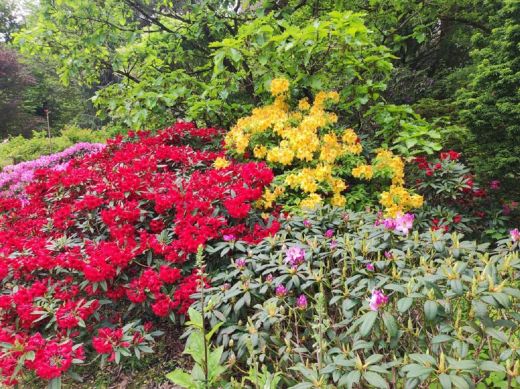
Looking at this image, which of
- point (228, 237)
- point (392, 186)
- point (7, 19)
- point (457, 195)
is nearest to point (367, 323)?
point (228, 237)

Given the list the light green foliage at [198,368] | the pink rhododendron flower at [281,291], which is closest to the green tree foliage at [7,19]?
the pink rhododendron flower at [281,291]

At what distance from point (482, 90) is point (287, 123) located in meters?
1.55

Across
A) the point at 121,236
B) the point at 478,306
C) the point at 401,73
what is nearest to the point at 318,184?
the point at 121,236

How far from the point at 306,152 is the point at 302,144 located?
0.07 metres

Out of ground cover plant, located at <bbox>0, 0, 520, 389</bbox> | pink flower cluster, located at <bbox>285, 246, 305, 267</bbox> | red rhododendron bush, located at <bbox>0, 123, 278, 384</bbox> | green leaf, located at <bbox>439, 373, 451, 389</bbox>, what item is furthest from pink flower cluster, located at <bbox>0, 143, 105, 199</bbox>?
green leaf, located at <bbox>439, 373, 451, 389</bbox>

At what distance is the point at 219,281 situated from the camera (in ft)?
6.98

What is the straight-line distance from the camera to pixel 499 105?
2725mm

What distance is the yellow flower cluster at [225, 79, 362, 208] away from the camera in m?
2.72

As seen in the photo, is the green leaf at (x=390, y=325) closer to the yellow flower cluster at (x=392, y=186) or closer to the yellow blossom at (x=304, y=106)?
the yellow flower cluster at (x=392, y=186)

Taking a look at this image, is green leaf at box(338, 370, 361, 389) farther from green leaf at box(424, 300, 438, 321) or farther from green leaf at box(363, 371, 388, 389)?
green leaf at box(424, 300, 438, 321)

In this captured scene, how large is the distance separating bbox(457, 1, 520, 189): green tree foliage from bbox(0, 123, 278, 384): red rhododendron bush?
5.71 ft

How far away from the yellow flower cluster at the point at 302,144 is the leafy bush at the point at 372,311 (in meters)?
0.31

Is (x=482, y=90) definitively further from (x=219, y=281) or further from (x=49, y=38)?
(x=49, y=38)

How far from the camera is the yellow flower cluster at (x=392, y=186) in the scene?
2.67 m
